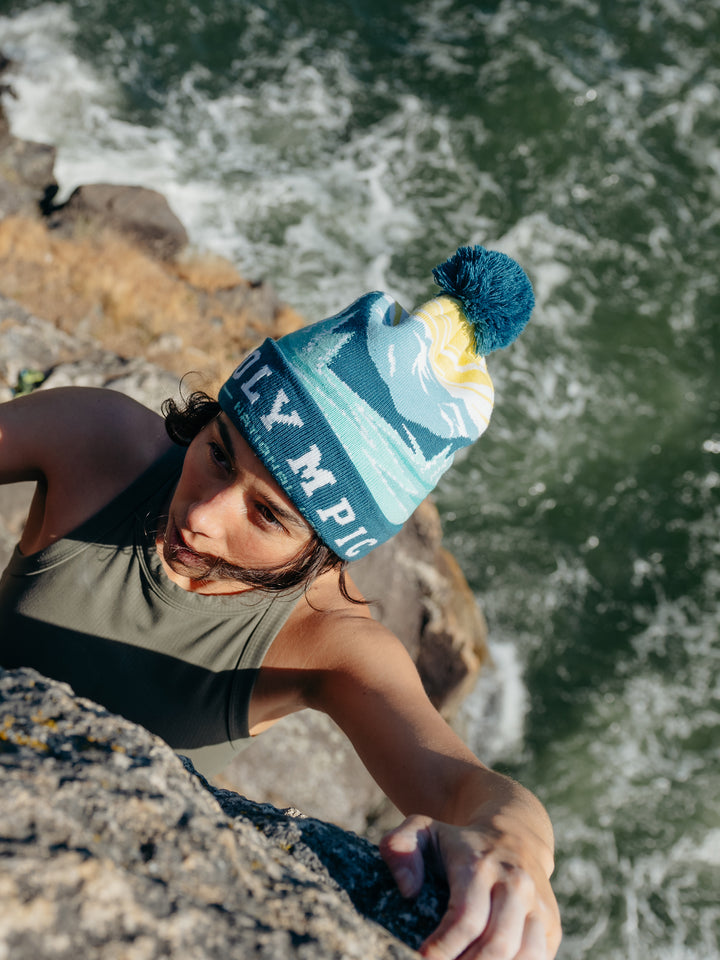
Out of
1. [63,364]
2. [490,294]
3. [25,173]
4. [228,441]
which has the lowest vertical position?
[25,173]

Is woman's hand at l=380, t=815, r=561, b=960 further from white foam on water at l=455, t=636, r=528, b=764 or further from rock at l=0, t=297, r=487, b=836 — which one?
white foam on water at l=455, t=636, r=528, b=764

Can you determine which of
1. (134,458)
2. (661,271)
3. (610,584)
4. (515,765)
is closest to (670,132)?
(661,271)

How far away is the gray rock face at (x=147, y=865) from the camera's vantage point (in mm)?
869

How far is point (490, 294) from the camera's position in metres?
1.82

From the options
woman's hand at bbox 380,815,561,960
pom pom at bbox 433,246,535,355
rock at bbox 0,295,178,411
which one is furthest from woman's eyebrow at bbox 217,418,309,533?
rock at bbox 0,295,178,411

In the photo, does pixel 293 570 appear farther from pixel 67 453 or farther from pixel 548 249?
pixel 548 249

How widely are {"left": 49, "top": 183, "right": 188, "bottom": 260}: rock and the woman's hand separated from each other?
7.09 metres

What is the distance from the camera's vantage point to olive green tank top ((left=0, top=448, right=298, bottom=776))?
1.87 metres

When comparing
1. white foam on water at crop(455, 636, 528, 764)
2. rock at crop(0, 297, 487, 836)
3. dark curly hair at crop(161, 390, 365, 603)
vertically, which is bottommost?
white foam on water at crop(455, 636, 528, 764)

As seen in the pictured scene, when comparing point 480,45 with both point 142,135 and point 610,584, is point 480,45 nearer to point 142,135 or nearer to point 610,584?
point 142,135

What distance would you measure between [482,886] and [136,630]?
44.7 inches

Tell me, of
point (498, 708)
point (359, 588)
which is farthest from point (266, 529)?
point (498, 708)

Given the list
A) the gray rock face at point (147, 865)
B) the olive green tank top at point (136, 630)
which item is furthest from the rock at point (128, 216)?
the gray rock face at point (147, 865)

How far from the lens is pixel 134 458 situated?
6.80 feet
